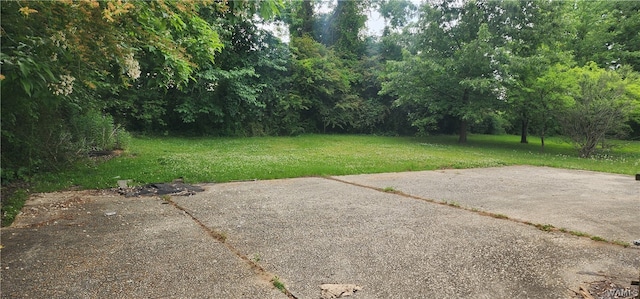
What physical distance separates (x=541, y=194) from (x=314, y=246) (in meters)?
4.83

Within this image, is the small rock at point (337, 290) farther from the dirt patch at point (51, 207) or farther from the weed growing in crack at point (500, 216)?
the dirt patch at point (51, 207)

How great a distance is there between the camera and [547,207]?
210 inches

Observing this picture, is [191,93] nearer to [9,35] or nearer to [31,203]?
[31,203]

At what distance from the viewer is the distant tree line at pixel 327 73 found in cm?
359

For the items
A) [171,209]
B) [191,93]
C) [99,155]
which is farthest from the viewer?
[191,93]

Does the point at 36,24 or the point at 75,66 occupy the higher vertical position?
the point at 36,24

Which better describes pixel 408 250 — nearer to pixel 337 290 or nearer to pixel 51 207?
pixel 337 290

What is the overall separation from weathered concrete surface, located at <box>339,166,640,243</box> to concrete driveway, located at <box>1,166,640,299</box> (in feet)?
0.14

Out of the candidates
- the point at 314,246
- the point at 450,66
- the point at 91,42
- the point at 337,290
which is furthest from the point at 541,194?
the point at 450,66

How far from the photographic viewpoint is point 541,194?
6.40 metres

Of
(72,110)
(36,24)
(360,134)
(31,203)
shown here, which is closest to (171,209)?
(31,203)

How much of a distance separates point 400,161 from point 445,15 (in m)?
11.6

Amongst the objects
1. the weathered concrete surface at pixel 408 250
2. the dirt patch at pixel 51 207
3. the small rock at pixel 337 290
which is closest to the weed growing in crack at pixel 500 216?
the weathered concrete surface at pixel 408 250

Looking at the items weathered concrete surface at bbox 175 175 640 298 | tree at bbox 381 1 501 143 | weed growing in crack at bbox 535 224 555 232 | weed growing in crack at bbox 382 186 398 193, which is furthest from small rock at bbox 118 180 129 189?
tree at bbox 381 1 501 143
